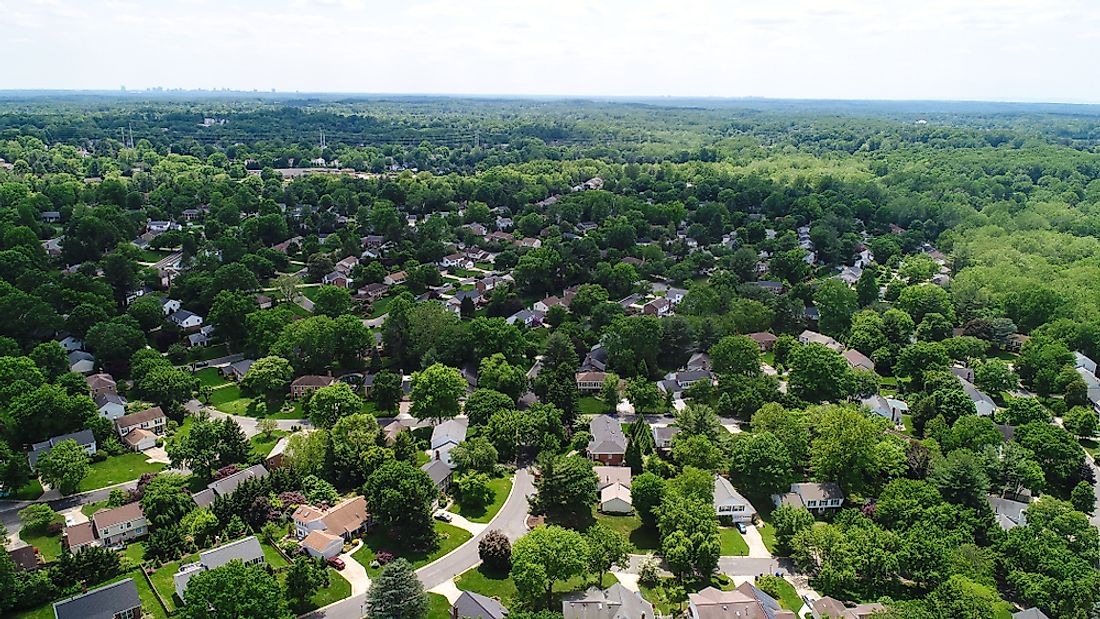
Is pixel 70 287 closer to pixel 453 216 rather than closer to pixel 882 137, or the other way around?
pixel 453 216

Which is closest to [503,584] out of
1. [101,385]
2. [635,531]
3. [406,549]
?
[406,549]

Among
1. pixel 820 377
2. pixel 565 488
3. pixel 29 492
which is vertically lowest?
pixel 29 492

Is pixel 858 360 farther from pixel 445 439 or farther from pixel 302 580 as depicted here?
pixel 302 580

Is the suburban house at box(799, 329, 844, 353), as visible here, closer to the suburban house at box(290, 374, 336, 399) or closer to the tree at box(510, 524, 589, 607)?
the tree at box(510, 524, 589, 607)

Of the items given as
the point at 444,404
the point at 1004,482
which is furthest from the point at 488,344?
the point at 1004,482

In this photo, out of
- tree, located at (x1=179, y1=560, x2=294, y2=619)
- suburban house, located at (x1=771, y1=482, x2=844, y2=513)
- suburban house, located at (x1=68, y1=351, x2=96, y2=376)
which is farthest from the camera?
suburban house, located at (x1=68, y1=351, x2=96, y2=376)

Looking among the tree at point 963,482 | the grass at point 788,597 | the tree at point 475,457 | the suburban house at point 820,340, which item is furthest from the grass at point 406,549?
the suburban house at point 820,340

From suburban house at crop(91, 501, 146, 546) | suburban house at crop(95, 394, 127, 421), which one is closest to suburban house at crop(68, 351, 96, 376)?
suburban house at crop(95, 394, 127, 421)

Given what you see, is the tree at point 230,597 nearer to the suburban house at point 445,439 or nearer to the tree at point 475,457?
the tree at point 475,457
